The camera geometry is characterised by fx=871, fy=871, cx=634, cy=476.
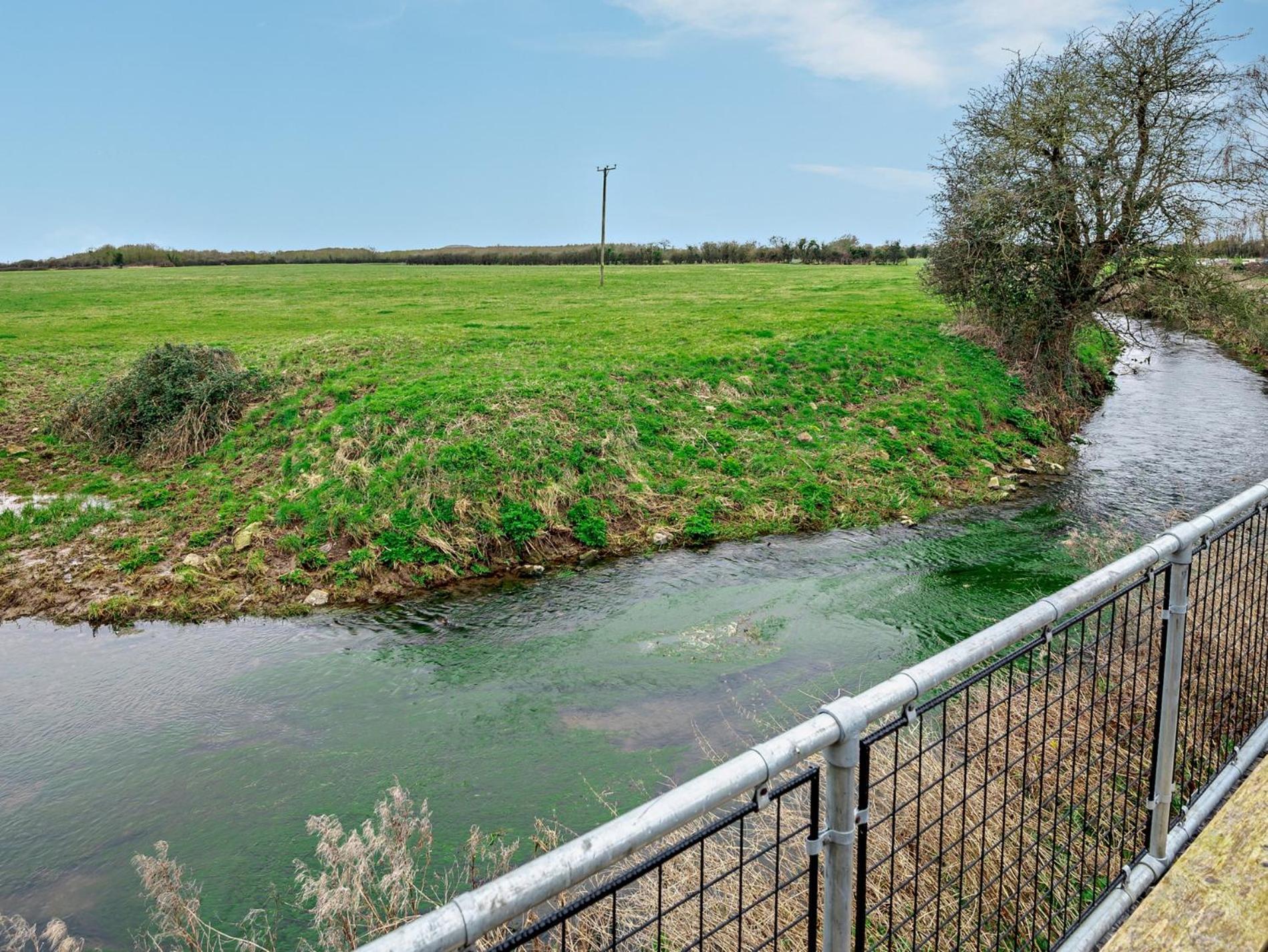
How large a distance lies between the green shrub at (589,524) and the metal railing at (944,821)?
7.42 metres

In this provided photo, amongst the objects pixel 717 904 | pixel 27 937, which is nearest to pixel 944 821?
pixel 717 904

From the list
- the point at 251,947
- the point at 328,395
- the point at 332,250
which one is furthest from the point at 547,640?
the point at 332,250

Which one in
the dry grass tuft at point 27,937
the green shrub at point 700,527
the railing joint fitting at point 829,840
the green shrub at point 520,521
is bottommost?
the dry grass tuft at point 27,937

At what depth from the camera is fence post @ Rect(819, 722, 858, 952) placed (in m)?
2.43

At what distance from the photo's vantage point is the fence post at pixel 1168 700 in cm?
388

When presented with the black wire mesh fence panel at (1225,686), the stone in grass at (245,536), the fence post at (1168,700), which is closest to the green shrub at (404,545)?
the stone in grass at (245,536)

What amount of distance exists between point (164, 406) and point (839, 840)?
19248 mm

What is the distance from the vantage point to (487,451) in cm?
1570

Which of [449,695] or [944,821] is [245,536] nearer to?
[449,695]

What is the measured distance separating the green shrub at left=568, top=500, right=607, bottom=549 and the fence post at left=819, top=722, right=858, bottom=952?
12.0 m

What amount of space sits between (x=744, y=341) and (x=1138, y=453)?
33.5 ft

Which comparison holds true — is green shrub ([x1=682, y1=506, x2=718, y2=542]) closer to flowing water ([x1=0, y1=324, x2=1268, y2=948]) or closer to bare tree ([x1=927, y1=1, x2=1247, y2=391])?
flowing water ([x1=0, y1=324, x2=1268, y2=948])

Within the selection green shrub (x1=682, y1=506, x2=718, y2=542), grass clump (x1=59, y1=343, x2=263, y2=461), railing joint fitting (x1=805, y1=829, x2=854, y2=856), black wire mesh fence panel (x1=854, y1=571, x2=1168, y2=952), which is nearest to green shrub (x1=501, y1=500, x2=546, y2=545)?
green shrub (x1=682, y1=506, x2=718, y2=542)

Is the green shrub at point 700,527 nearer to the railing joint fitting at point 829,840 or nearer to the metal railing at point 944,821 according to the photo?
the metal railing at point 944,821
